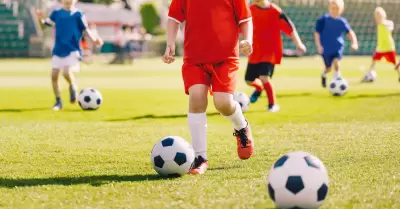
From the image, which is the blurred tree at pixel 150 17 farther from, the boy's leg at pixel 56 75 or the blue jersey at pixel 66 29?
the boy's leg at pixel 56 75

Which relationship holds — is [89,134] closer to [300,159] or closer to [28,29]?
[300,159]

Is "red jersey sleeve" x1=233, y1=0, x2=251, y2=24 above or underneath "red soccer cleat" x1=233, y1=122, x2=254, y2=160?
above

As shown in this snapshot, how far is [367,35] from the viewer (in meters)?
52.6

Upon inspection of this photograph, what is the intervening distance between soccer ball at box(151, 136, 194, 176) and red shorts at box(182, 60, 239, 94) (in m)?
0.59

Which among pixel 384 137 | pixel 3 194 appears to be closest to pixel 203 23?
pixel 3 194

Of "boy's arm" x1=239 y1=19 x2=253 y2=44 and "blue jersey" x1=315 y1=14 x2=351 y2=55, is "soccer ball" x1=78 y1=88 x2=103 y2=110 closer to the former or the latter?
"boy's arm" x1=239 y1=19 x2=253 y2=44

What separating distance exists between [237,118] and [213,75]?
0.46m

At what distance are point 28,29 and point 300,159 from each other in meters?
43.4

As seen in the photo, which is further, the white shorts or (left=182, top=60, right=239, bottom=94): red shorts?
the white shorts

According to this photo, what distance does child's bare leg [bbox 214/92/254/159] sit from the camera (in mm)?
5711

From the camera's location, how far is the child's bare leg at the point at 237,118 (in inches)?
225

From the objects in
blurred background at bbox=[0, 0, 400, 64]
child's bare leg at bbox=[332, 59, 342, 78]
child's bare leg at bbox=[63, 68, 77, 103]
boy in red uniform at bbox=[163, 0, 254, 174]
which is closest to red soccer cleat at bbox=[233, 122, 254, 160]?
boy in red uniform at bbox=[163, 0, 254, 174]

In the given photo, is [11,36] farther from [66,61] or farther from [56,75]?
[56,75]

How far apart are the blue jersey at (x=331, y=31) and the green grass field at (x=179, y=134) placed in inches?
103
